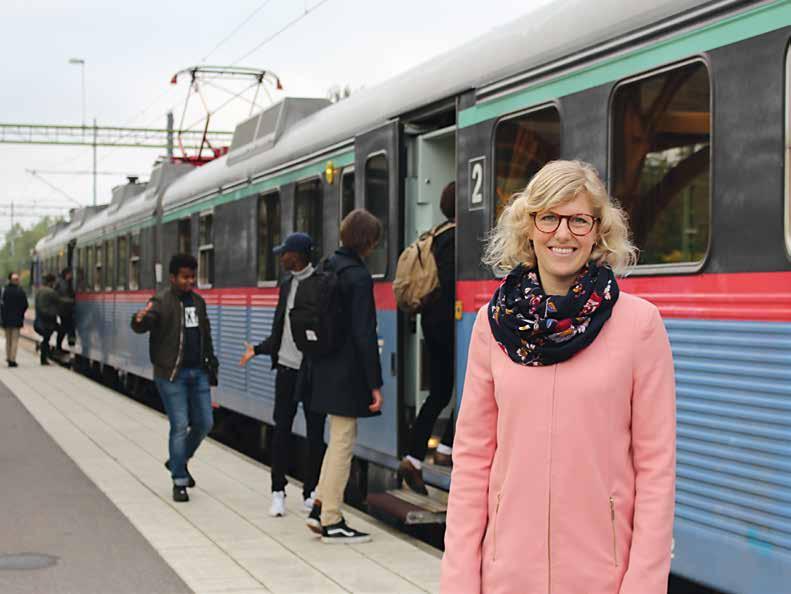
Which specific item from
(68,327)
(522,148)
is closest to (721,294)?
(522,148)

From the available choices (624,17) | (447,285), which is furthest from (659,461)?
(447,285)

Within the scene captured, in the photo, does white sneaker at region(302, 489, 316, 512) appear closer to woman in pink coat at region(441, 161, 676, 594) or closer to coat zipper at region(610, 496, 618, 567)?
woman in pink coat at region(441, 161, 676, 594)

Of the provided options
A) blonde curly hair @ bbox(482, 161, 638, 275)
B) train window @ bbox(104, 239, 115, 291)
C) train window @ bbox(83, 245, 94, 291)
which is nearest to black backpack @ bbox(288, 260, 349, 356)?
blonde curly hair @ bbox(482, 161, 638, 275)

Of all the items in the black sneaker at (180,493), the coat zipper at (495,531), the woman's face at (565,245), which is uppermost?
the woman's face at (565,245)

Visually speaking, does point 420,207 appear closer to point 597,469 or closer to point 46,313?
point 597,469

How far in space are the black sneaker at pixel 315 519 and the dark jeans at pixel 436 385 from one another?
0.79 m

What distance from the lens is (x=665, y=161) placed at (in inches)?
215

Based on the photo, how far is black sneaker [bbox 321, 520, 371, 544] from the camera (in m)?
7.49

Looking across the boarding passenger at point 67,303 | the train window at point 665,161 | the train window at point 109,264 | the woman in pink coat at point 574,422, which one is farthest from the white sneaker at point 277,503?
the boarding passenger at point 67,303

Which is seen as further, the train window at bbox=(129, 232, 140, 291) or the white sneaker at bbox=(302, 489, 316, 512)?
the train window at bbox=(129, 232, 140, 291)

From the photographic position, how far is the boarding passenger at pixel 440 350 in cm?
792

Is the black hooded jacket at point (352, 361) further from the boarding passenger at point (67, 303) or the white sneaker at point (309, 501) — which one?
the boarding passenger at point (67, 303)

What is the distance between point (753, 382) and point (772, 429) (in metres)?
0.21

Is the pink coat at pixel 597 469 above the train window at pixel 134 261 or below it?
below
